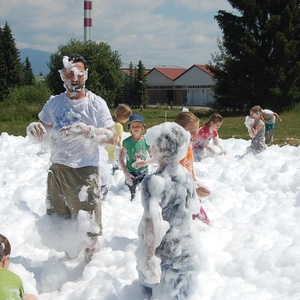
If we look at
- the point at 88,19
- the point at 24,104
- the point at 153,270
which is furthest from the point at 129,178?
the point at 88,19

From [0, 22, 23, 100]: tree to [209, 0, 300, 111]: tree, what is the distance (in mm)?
25963

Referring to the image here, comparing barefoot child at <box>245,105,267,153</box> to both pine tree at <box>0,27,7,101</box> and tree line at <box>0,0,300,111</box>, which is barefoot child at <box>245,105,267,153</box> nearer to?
tree line at <box>0,0,300,111</box>

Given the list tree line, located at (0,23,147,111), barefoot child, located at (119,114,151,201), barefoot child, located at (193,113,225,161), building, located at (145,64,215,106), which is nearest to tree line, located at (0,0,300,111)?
tree line, located at (0,23,147,111)

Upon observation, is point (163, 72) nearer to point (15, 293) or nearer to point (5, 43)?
point (5, 43)

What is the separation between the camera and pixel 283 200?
5426 millimetres

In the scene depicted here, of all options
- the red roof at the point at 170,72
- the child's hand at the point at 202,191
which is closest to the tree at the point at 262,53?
the child's hand at the point at 202,191

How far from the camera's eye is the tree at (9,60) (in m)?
45.7

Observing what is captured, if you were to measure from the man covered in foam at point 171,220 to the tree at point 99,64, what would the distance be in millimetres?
39029

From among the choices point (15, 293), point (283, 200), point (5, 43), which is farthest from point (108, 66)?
point (15, 293)

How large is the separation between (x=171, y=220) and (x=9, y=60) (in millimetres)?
47619

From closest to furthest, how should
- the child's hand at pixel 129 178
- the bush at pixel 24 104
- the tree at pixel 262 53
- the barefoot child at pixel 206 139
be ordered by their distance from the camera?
the child's hand at pixel 129 178 < the barefoot child at pixel 206 139 < the bush at pixel 24 104 < the tree at pixel 262 53

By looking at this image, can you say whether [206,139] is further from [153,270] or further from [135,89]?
[135,89]

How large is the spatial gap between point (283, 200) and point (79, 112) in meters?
3.09

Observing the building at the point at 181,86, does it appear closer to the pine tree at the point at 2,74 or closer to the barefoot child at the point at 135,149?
the pine tree at the point at 2,74
